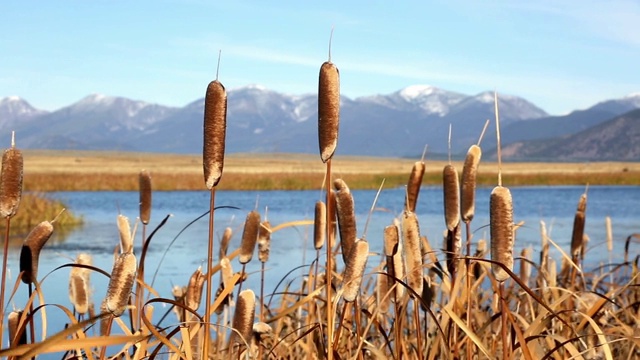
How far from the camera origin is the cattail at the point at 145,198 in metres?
3.29

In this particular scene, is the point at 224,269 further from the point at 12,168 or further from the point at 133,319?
the point at 12,168

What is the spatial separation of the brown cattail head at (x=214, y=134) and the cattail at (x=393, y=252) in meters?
0.60

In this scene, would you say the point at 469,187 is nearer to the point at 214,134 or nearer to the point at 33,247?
the point at 214,134

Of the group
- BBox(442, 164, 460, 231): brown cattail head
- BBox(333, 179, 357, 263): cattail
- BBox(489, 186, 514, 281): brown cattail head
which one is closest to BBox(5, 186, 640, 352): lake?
BBox(442, 164, 460, 231): brown cattail head

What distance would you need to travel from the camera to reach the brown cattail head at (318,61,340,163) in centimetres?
195

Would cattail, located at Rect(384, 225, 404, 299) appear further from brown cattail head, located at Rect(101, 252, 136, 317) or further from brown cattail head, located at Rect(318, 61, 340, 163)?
brown cattail head, located at Rect(101, 252, 136, 317)

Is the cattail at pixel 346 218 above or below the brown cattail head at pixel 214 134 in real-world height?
below

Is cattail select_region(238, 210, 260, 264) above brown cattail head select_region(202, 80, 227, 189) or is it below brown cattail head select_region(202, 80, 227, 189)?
below

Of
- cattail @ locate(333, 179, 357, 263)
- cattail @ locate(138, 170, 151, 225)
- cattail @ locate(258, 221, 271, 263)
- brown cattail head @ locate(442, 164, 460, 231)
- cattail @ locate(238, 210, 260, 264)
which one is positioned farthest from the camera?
cattail @ locate(258, 221, 271, 263)

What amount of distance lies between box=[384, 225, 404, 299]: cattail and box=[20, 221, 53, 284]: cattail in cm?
89

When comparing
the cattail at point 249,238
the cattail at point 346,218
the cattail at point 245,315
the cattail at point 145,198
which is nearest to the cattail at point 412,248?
the cattail at point 346,218

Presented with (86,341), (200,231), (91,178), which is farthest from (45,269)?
(91,178)

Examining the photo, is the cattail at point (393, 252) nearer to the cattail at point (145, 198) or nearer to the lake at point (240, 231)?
the lake at point (240, 231)

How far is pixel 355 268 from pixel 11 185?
913 millimetres
